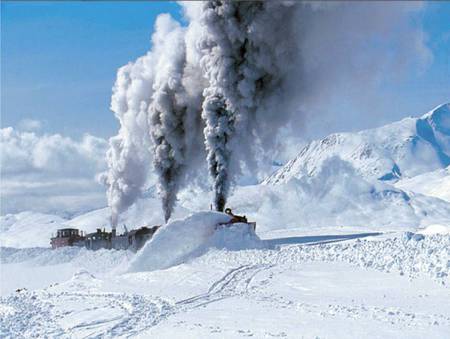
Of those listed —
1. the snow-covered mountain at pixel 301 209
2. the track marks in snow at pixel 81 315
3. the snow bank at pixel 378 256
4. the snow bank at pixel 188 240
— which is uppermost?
the snow-covered mountain at pixel 301 209

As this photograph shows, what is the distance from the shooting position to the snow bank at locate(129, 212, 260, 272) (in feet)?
98.6

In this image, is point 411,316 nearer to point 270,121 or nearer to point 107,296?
point 107,296

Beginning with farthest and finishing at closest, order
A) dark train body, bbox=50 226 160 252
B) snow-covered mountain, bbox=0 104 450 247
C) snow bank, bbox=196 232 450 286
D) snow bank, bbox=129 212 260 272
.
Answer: snow-covered mountain, bbox=0 104 450 247 → dark train body, bbox=50 226 160 252 → snow bank, bbox=129 212 260 272 → snow bank, bbox=196 232 450 286

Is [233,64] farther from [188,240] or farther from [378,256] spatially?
[378,256]

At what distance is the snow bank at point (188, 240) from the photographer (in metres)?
30.0

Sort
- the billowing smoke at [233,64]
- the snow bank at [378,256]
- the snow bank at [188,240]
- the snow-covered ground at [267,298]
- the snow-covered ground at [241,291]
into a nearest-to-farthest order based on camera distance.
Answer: the snow-covered ground at [267,298] → the snow-covered ground at [241,291] → the snow bank at [378,256] → the snow bank at [188,240] → the billowing smoke at [233,64]

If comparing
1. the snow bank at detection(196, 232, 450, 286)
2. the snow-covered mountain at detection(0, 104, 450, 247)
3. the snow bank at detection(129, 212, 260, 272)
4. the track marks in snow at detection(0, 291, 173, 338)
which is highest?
the snow-covered mountain at detection(0, 104, 450, 247)

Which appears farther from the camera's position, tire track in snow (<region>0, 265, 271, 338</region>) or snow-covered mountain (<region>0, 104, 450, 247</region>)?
snow-covered mountain (<region>0, 104, 450, 247</region>)

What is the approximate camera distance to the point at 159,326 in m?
16.2

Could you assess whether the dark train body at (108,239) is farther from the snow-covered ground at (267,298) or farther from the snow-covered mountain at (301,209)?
the snow-covered mountain at (301,209)

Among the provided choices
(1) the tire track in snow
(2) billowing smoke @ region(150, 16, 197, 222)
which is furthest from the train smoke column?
(1) the tire track in snow

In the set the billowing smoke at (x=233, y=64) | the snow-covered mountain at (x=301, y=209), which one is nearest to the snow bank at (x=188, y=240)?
the billowing smoke at (x=233, y=64)

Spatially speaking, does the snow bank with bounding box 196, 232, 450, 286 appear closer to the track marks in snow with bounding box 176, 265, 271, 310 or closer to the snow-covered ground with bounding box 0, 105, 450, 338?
the snow-covered ground with bounding box 0, 105, 450, 338

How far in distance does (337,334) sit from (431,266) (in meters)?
7.20
